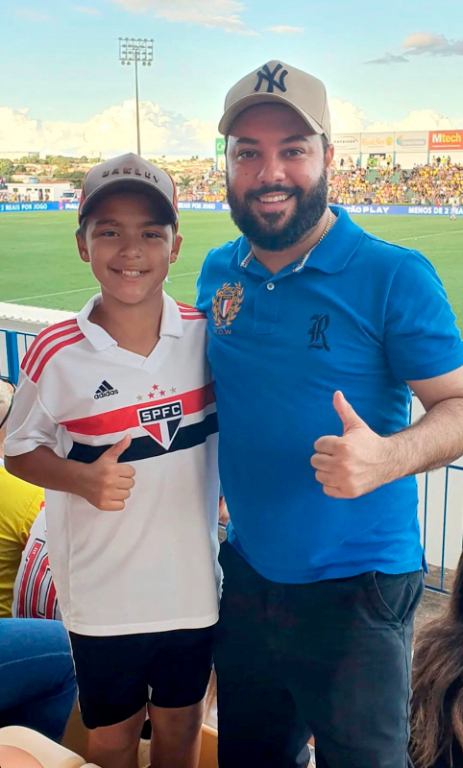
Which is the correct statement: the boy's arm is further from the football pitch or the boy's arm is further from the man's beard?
the football pitch

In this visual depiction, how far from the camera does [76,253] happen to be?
17.4 meters

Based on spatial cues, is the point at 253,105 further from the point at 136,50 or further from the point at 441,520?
the point at 136,50

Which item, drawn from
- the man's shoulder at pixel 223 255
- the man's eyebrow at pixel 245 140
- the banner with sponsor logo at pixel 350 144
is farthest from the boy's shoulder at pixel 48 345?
the banner with sponsor logo at pixel 350 144

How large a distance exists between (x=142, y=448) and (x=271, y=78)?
0.71m

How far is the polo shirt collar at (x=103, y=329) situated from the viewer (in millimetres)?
1244

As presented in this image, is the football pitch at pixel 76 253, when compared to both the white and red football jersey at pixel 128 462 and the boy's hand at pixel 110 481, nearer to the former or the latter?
the white and red football jersey at pixel 128 462

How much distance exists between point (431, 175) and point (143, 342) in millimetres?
28684

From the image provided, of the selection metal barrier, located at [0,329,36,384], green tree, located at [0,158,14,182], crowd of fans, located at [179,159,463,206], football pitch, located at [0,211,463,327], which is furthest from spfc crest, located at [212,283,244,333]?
green tree, located at [0,158,14,182]

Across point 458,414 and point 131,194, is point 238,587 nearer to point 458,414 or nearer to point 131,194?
point 458,414

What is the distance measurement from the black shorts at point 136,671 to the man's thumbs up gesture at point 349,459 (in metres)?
0.52

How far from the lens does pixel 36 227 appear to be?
961 inches

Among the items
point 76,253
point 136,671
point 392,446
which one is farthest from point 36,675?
point 76,253

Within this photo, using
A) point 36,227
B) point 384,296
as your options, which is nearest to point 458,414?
point 384,296

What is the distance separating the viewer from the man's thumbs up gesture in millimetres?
968
